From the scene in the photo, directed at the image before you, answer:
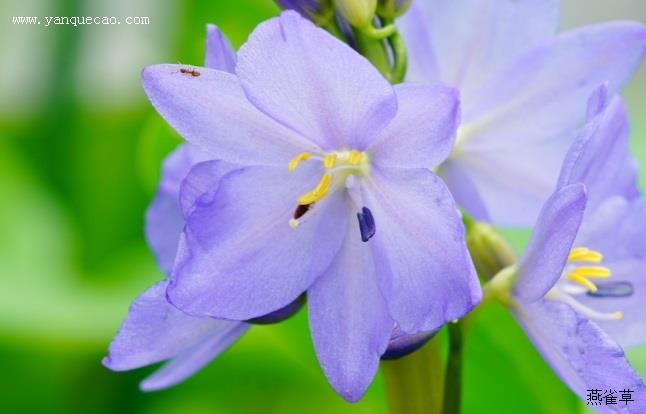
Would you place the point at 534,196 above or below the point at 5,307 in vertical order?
above

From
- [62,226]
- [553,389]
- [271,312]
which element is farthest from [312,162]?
[62,226]

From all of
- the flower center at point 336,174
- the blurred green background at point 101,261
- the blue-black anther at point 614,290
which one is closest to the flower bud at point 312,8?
the flower center at point 336,174

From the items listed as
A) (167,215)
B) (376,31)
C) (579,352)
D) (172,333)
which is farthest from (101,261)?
(579,352)

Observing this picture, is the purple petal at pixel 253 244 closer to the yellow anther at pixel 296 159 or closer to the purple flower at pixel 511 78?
the yellow anther at pixel 296 159

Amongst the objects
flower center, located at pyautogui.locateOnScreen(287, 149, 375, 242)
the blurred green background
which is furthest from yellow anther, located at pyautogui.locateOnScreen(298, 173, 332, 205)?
the blurred green background

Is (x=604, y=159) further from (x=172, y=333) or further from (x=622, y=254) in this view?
(x=172, y=333)

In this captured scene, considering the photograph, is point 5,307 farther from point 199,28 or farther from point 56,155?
point 199,28

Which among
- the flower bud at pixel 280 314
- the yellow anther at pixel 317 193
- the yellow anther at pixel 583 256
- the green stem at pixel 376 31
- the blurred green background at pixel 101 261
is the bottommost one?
the blurred green background at pixel 101 261
